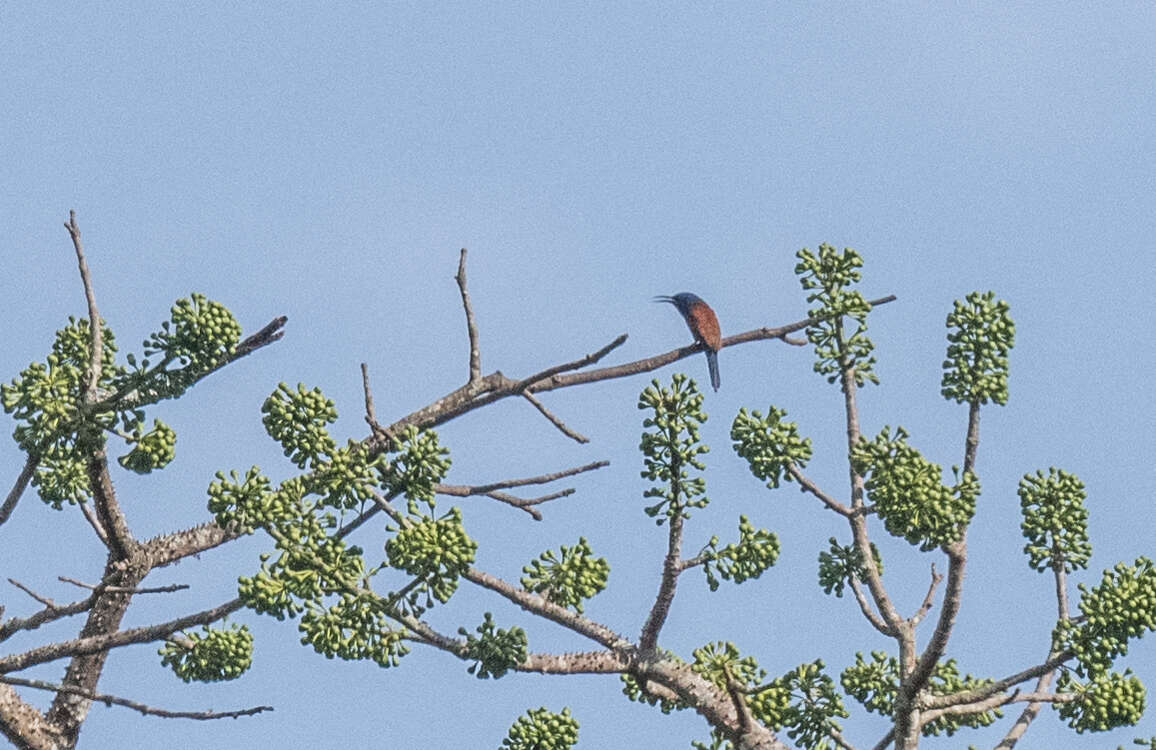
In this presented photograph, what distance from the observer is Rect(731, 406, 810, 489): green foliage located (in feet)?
34.9

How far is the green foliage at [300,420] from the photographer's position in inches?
381

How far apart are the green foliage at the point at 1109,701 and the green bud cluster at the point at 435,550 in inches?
182

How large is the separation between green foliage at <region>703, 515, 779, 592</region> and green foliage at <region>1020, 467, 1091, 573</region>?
6.88 ft

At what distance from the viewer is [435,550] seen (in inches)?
358

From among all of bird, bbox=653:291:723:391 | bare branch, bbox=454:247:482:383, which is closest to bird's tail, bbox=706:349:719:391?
bird, bbox=653:291:723:391

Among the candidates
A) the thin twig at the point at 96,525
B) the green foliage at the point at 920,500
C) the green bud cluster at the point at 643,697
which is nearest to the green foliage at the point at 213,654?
the thin twig at the point at 96,525

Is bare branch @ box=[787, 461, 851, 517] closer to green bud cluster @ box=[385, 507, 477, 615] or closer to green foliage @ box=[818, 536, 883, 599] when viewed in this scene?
green foliage @ box=[818, 536, 883, 599]

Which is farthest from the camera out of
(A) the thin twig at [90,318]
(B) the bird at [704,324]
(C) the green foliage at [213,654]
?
(B) the bird at [704,324]

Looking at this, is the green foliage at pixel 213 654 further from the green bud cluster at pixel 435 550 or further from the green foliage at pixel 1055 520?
the green foliage at pixel 1055 520

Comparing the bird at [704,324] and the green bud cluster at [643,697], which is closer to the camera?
the green bud cluster at [643,697]

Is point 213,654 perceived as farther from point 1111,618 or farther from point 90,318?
point 1111,618

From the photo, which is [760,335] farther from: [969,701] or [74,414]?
[74,414]

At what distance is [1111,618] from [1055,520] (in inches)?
33.1

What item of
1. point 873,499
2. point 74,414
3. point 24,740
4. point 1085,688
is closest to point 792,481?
point 873,499
